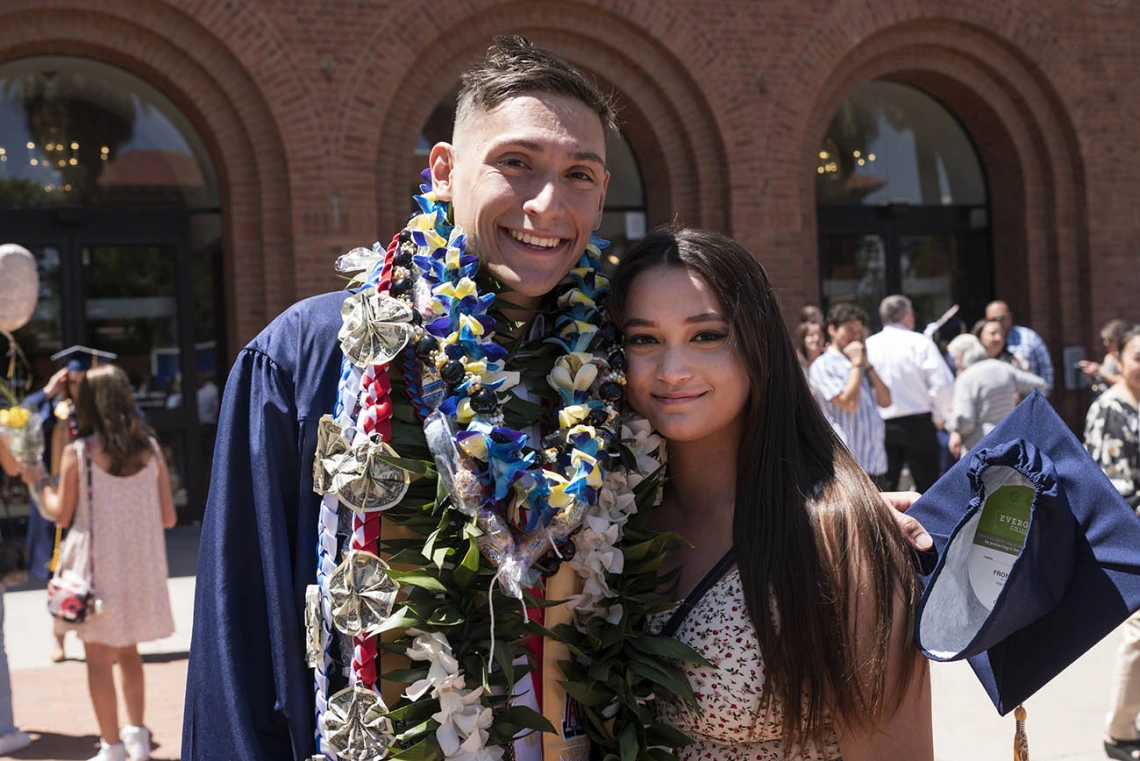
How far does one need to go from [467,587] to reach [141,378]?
31.9 ft

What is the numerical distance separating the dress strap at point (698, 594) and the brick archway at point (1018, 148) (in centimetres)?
1006

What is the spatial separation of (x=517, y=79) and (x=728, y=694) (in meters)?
1.32

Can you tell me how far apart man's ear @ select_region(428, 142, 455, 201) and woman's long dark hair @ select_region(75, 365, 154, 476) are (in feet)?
12.1

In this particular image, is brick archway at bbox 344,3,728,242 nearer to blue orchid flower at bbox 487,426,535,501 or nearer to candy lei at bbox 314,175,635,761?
candy lei at bbox 314,175,635,761

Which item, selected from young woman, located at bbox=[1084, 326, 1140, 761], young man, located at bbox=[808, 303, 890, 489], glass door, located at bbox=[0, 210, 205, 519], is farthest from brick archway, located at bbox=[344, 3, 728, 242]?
young woman, located at bbox=[1084, 326, 1140, 761]

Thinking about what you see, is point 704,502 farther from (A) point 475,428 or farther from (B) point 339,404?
(B) point 339,404

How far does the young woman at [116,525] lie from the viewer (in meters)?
5.33

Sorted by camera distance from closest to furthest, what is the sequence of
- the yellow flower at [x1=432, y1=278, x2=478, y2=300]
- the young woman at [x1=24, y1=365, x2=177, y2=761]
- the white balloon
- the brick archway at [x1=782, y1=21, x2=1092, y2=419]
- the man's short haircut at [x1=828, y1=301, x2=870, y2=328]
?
the yellow flower at [x1=432, y1=278, x2=478, y2=300] < the young woman at [x1=24, y1=365, x2=177, y2=761] < the white balloon < the man's short haircut at [x1=828, y1=301, x2=870, y2=328] < the brick archway at [x1=782, y1=21, x2=1092, y2=419]

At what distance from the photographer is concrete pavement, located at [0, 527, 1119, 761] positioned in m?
5.12

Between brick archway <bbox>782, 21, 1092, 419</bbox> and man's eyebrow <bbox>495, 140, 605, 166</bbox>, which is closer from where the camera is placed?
man's eyebrow <bbox>495, 140, 605, 166</bbox>

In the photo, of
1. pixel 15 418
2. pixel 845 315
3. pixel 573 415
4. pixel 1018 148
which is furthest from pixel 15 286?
pixel 1018 148

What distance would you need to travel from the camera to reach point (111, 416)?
5621 millimetres

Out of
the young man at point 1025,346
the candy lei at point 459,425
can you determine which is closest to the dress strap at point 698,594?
the candy lei at point 459,425

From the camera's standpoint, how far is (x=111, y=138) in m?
10.7
